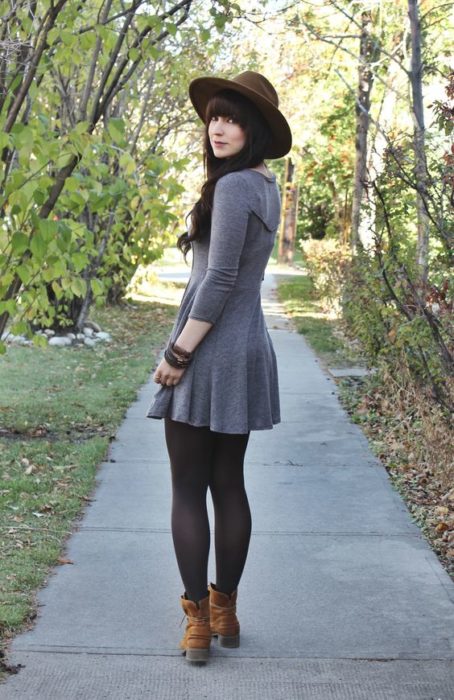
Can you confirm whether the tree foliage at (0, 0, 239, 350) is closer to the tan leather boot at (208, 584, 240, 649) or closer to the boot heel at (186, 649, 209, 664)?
the tan leather boot at (208, 584, 240, 649)

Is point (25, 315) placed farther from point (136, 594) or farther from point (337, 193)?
point (337, 193)

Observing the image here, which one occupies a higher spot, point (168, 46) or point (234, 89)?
point (168, 46)

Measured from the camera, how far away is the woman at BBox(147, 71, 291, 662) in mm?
3613

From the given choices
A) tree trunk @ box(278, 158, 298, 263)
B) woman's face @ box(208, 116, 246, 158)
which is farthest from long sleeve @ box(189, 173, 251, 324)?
tree trunk @ box(278, 158, 298, 263)

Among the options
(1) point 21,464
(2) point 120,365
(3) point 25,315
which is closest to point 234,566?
(1) point 21,464

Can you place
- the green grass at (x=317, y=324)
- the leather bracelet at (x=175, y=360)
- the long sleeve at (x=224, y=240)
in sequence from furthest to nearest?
the green grass at (x=317, y=324)
the leather bracelet at (x=175, y=360)
the long sleeve at (x=224, y=240)

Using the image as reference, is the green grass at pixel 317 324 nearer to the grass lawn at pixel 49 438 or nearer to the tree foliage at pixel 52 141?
the grass lawn at pixel 49 438

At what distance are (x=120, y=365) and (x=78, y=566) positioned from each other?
678cm

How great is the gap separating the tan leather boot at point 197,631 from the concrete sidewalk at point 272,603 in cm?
5

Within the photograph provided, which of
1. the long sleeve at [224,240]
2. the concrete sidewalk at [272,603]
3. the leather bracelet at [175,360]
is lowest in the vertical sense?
the concrete sidewalk at [272,603]

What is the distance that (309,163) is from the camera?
3181 centimetres

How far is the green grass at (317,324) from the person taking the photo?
12.4 meters

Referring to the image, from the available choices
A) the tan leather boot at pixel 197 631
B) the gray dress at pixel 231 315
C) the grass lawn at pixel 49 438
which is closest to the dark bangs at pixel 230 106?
the gray dress at pixel 231 315

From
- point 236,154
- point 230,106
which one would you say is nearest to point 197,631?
point 236,154
